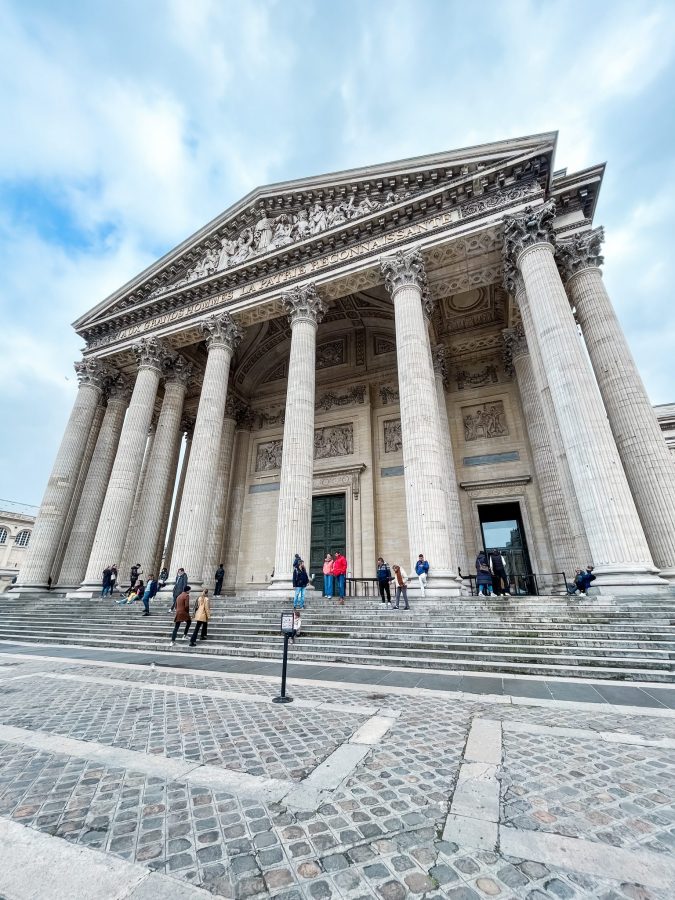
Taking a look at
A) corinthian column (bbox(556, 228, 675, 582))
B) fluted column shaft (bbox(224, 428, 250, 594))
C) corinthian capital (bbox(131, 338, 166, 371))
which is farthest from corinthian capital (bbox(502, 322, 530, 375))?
corinthian capital (bbox(131, 338, 166, 371))

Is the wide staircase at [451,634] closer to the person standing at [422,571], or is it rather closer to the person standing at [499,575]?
the person standing at [422,571]

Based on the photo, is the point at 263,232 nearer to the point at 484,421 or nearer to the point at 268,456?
the point at 268,456

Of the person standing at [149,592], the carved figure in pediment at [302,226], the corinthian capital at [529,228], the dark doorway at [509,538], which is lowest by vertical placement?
the person standing at [149,592]

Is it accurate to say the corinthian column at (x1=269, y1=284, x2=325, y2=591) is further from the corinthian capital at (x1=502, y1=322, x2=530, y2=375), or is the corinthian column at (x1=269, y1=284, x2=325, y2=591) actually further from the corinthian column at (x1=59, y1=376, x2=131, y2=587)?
the corinthian column at (x1=59, y1=376, x2=131, y2=587)

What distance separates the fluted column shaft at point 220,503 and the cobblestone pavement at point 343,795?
14.6 metres

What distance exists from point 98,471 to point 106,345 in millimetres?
6002

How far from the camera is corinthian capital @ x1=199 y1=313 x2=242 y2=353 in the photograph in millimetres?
15336

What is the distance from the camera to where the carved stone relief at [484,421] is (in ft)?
54.9

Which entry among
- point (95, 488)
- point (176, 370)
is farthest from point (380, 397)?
point (95, 488)

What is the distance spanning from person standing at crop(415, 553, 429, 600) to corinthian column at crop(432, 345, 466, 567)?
158 inches

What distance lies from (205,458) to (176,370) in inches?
261

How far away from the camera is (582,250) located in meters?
12.2

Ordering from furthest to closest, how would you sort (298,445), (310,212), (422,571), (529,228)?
(310,212), (298,445), (529,228), (422,571)

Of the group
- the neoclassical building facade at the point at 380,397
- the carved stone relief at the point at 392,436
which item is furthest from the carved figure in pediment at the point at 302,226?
the carved stone relief at the point at 392,436
